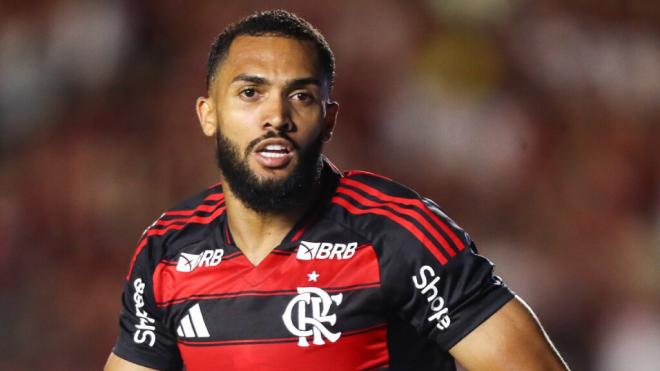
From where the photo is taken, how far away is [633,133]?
510 centimetres

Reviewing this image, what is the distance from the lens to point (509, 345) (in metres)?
2.14

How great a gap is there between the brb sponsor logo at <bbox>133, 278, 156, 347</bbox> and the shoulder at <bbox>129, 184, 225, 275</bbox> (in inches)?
2.9

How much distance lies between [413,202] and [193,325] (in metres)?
0.65

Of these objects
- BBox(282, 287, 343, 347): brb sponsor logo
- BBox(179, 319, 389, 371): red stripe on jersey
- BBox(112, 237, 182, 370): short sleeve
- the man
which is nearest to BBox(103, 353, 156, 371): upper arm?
BBox(112, 237, 182, 370): short sleeve

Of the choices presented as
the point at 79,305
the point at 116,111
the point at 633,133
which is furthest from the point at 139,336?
the point at 633,133

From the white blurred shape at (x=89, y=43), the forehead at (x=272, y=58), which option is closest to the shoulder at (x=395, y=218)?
the forehead at (x=272, y=58)

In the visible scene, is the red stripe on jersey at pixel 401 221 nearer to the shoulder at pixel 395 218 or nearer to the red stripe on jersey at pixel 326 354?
the shoulder at pixel 395 218

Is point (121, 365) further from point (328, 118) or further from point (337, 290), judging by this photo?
point (328, 118)

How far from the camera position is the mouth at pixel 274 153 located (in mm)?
2316

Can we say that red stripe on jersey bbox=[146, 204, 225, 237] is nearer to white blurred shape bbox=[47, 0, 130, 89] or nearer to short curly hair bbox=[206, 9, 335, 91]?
short curly hair bbox=[206, 9, 335, 91]

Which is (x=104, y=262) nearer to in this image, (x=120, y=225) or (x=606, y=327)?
(x=120, y=225)

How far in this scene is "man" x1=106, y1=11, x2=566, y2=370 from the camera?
222 cm

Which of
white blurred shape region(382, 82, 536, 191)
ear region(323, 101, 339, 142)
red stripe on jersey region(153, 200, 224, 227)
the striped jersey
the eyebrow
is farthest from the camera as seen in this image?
white blurred shape region(382, 82, 536, 191)

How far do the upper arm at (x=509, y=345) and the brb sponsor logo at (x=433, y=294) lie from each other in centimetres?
6
